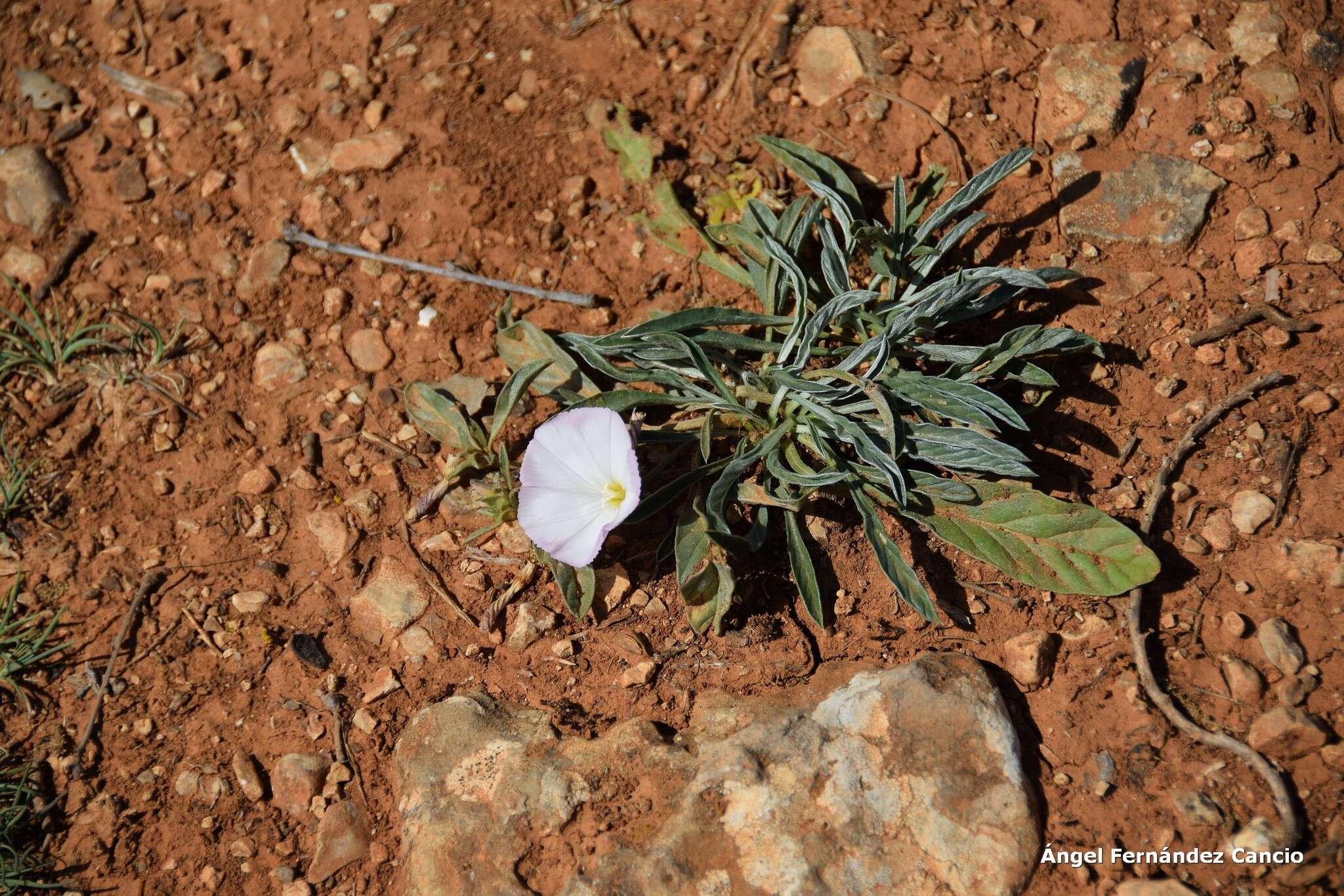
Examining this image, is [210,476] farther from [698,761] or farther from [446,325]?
[698,761]

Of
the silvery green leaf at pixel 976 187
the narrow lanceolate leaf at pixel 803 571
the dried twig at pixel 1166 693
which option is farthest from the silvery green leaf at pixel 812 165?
the dried twig at pixel 1166 693

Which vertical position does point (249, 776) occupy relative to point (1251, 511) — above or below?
below

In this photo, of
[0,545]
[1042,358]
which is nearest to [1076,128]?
[1042,358]

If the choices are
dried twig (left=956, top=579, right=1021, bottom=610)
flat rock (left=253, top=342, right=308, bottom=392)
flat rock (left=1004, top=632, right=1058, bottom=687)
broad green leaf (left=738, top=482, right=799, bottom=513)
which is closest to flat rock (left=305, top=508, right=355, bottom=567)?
flat rock (left=253, top=342, right=308, bottom=392)

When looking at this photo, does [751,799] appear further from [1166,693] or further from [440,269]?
[440,269]

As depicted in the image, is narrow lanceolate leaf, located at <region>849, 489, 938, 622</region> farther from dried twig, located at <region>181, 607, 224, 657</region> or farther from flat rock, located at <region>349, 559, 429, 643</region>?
dried twig, located at <region>181, 607, 224, 657</region>

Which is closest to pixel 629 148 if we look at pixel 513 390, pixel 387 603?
pixel 513 390
